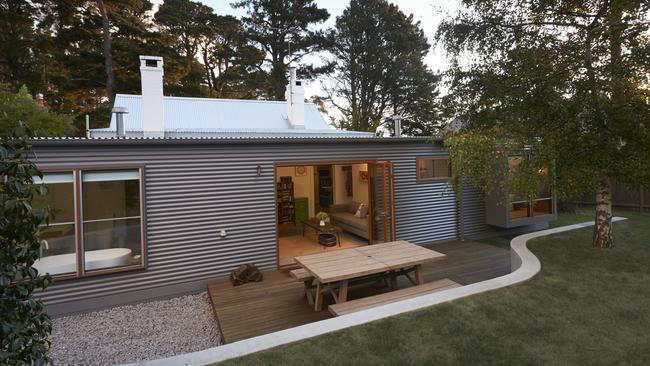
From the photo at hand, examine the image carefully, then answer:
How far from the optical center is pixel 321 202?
11.9m

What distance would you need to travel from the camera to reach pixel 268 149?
640 centimetres

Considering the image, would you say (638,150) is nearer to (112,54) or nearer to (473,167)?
(473,167)

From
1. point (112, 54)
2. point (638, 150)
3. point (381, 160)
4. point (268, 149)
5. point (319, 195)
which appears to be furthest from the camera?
point (112, 54)

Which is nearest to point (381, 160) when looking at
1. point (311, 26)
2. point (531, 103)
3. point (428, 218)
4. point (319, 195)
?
point (428, 218)

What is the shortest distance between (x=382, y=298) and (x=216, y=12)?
1823cm

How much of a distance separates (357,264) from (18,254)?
3551 millimetres

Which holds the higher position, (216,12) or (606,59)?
(216,12)

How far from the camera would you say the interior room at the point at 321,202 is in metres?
8.72

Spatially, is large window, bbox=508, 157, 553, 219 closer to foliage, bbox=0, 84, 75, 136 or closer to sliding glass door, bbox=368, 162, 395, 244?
sliding glass door, bbox=368, 162, 395, 244

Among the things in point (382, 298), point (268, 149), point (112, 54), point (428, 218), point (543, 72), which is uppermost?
point (112, 54)

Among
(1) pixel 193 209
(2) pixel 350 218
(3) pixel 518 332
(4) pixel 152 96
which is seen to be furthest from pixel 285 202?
(3) pixel 518 332

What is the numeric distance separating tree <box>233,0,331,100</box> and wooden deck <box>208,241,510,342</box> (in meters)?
13.4

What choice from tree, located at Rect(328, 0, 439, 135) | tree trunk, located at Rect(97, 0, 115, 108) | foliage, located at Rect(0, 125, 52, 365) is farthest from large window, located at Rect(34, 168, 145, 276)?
tree, located at Rect(328, 0, 439, 135)

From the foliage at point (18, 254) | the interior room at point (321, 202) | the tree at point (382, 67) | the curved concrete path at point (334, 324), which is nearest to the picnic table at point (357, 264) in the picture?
the curved concrete path at point (334, 324)
